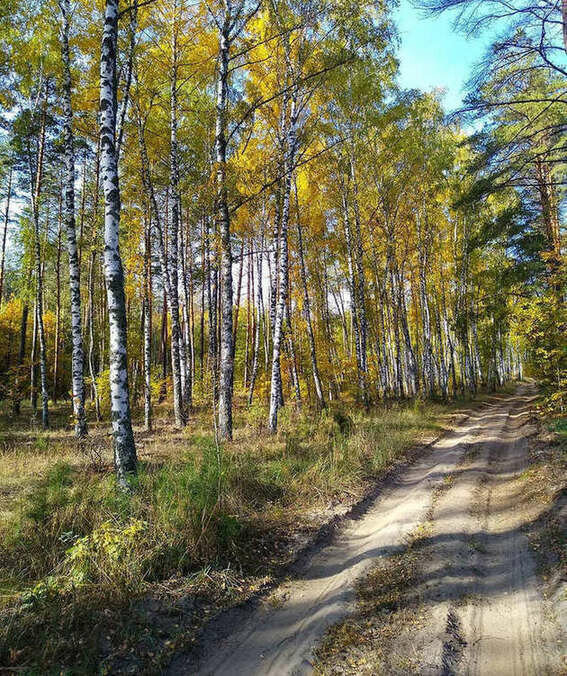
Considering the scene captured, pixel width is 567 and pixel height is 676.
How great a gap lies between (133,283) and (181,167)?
599cm

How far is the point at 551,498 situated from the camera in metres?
5.30

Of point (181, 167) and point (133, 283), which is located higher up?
point (181, 167)

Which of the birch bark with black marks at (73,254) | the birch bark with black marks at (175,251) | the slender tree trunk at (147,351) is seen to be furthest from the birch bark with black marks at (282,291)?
the birch bark with black marks at (73,254)

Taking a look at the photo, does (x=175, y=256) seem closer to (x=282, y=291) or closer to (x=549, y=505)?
(x=282, y=291)

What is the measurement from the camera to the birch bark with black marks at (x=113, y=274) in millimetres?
5418

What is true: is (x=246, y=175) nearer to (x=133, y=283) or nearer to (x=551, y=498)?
(x=551, y=498)

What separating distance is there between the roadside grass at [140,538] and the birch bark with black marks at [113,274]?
0.60 m

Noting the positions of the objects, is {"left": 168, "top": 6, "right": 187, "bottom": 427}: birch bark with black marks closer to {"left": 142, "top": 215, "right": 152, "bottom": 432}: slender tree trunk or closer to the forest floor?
{"left": 142, "top": 215, "right": 152, "bottom": 432}: slender tree trunk

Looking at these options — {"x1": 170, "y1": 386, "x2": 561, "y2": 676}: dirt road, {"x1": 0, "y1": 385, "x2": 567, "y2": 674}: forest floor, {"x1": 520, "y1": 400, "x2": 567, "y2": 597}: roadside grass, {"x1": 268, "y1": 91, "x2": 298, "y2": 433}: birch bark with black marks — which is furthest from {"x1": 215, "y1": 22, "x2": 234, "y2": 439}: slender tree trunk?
{"x1": 520, "y1": 400, "x2": 567, "y2": 597}: roadside grass

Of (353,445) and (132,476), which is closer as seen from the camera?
(132,476)

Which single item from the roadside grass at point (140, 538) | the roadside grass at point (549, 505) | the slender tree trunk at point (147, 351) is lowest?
the roadside grass at point (549, 505)

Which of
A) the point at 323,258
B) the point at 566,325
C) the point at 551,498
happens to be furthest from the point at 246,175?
the point at 323,258

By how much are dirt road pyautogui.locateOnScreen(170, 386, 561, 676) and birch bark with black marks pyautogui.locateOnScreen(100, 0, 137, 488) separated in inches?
122

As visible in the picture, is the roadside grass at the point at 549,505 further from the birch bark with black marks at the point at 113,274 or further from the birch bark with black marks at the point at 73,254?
the birch bark with black marks at the point at 73,254
